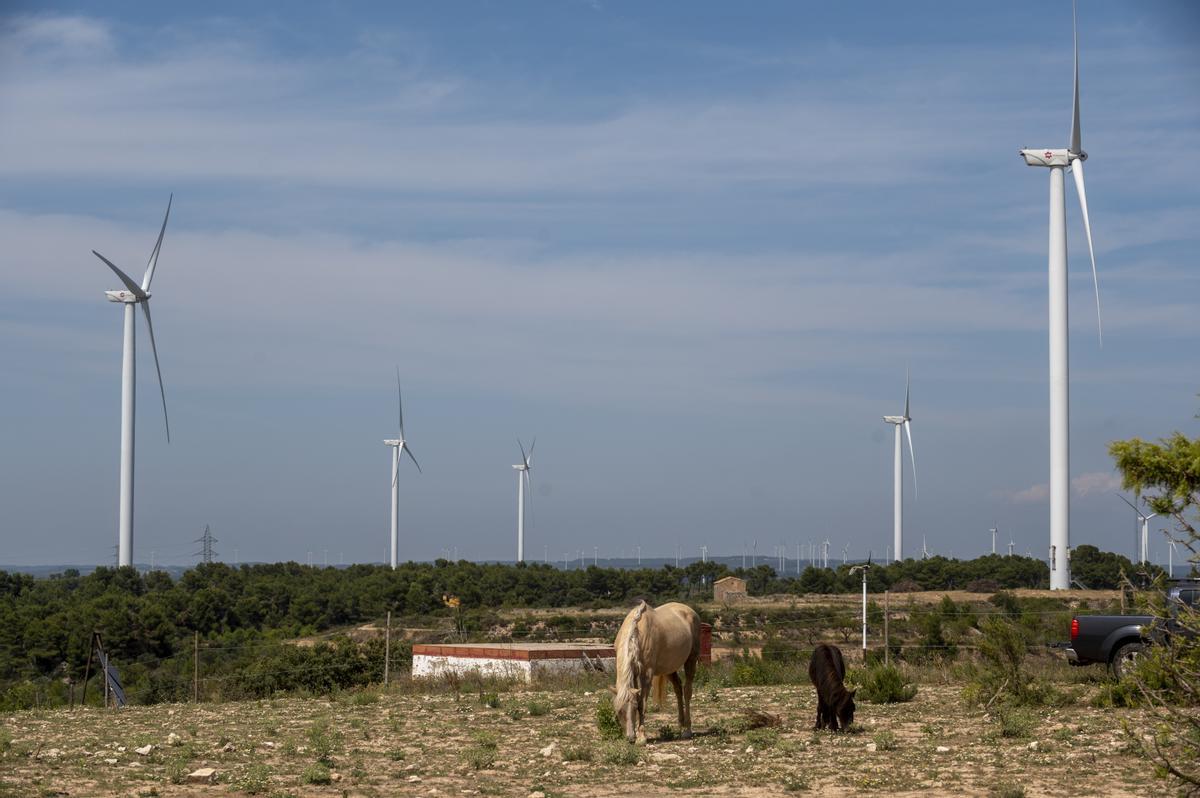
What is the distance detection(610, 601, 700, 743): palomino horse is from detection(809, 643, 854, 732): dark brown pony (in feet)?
5.08

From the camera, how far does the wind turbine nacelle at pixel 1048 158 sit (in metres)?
48.4

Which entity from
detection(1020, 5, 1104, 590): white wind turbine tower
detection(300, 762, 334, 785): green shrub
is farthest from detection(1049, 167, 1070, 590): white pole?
detection(300, 762, 334, 785): green shrub

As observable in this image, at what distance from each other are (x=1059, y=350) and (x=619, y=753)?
121 ft

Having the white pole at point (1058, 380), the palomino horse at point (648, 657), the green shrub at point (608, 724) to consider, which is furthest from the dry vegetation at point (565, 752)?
the white pole at point (1058, 380)

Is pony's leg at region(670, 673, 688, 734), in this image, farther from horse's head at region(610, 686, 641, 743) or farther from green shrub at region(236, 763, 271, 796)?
green shrub at region(236, 763, 271, 796)

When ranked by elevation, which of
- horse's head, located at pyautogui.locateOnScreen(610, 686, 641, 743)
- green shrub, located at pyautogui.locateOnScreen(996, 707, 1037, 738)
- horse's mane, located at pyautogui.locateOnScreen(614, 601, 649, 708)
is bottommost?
green shrub, located at pyautogui.locateOnScreen(996, 707, 1037, 738)

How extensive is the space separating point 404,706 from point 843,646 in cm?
2032

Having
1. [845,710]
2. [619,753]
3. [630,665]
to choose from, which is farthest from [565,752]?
[845,710]

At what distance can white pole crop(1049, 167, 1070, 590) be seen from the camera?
153 feet

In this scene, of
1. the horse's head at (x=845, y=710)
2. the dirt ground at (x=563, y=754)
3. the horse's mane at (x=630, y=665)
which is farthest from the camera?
the horse's head at (x=845, y=710)

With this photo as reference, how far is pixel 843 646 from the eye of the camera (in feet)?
124

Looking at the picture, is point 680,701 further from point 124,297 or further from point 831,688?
point 124,297

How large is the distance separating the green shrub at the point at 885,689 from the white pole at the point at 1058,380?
29636 millimetres

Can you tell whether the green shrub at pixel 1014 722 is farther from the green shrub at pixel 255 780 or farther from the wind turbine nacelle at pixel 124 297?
the wind turbine nacelle at pixel 124 297
